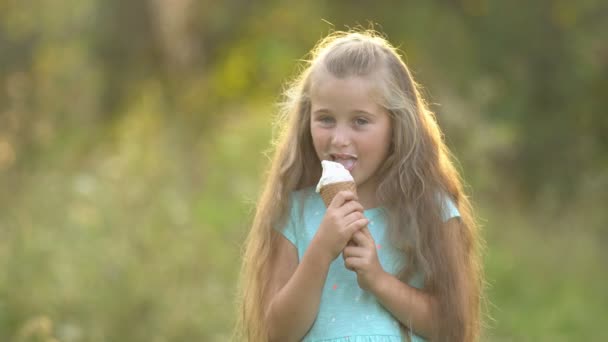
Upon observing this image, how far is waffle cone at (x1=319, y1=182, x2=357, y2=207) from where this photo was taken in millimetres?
2939

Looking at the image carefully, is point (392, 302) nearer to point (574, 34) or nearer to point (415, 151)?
point (415, 151)

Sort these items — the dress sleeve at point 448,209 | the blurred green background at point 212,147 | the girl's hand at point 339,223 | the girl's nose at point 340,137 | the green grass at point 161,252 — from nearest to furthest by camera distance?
the girl's hand at point 339,223, the girl's nose at point 340,137, the dress sleeve at point 448,209, the green grass at point 161,252, the blurred green background at point 212,147

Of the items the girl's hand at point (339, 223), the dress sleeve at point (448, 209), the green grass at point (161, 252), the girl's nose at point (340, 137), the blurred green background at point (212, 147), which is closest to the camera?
the girl's hand at point (339, 223)

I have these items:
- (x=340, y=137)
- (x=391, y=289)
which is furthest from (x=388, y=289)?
(x=340, y=137)

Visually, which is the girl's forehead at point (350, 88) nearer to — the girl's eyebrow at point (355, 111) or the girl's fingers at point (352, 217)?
the girl's eyebrow at point (355, 111)

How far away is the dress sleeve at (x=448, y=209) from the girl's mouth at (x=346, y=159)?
0.32m

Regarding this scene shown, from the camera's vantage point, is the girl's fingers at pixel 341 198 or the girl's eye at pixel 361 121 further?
the girl's eye at pixel 361 121

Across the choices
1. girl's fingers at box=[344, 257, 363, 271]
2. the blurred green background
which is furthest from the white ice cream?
the blurred green background

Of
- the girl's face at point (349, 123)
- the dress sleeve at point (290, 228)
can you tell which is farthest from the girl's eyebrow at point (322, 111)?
the dress sleeve at point (290, 228)

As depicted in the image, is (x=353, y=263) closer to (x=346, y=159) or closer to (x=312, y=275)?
(x=312, y=275)

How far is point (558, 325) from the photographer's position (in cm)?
687

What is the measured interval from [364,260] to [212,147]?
6530 millimetres

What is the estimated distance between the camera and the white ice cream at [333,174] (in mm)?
2943

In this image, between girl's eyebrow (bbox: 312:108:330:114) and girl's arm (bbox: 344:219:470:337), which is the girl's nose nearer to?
girl's eyebrow (bbox: 312:108:330:114)
